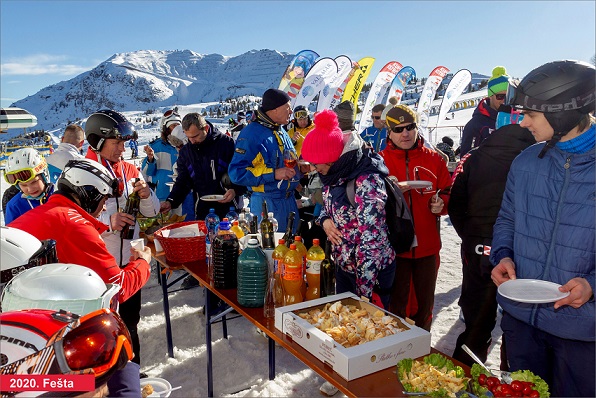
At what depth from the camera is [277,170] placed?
398 centimetres

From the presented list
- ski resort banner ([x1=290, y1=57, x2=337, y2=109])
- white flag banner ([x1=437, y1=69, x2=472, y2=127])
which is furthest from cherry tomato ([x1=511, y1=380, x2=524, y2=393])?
white flag banner ([x1=437, y1=69, x2=472, y2=127])

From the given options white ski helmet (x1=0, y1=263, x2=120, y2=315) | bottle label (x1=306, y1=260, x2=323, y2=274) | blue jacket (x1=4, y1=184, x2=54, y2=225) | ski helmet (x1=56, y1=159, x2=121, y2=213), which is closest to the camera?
white ski helmet (x1=0, y1=263, x2=120, y2=315)

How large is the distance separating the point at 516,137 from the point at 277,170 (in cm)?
213

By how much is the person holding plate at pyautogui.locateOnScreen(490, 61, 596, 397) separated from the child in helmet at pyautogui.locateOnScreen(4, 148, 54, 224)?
13.5 feet

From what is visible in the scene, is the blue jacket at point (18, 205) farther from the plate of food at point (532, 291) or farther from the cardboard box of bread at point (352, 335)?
the plate of food at point (532, 291)

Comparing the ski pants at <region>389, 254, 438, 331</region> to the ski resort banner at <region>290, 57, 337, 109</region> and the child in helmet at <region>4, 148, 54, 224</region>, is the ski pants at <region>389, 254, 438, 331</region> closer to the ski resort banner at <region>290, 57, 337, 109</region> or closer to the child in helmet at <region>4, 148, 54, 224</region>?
the child in helmet at <region>4, 148, 54, 224</region>

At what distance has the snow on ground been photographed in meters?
3.29

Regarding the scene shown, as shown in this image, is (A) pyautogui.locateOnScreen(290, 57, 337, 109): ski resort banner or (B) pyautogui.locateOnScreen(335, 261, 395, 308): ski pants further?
(A) pyautogui.locateOnScreen(290, 57, 337, 109): ski resort banner

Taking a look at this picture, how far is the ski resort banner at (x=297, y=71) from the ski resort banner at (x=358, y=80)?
72.7 inches

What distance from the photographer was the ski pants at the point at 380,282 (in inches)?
101

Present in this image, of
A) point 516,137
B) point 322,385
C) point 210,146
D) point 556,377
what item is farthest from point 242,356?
point 516,137

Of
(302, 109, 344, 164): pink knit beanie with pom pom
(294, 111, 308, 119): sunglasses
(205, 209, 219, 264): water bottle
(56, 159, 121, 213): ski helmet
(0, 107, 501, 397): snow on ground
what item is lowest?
(0, 107, 501, 397): snow on ground

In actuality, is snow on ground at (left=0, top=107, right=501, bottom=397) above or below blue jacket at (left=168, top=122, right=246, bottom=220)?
below

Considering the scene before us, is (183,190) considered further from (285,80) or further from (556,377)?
(285,80)
